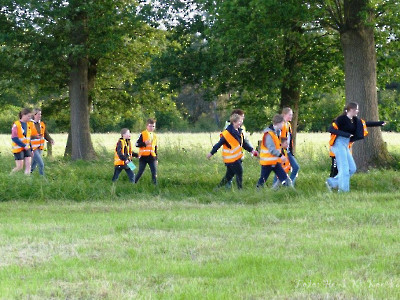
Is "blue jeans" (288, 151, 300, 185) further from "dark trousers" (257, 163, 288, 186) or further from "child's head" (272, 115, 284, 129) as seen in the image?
"child's head" (272, 115, 284, 129)

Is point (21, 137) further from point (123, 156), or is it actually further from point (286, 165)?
point (286, 165)

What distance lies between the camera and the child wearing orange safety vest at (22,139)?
1761cm

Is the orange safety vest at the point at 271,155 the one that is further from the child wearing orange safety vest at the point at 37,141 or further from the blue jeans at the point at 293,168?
the child wearing orange safety vest at the point at 37,141

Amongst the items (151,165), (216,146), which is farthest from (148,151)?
(216,146)

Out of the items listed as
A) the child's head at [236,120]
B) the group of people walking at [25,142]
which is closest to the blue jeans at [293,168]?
the child's head at [236,120]

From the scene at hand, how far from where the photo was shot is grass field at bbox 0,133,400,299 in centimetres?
628

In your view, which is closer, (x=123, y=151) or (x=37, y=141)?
(x=123, y=151)

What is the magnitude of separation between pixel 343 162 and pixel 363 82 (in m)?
5.52

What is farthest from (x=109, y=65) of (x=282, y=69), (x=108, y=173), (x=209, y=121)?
(x=209, y=121)

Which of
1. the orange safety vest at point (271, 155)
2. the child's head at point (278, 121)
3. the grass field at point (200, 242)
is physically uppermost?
the child's head at point (278, 121)

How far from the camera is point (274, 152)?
1398 centimetres

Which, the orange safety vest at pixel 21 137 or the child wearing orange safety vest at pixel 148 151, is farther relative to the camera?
the orange safety vest at pixel 21 137

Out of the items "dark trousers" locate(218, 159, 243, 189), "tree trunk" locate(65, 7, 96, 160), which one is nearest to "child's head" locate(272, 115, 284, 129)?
"dark trousers" locate(218, 159, 243, 189)

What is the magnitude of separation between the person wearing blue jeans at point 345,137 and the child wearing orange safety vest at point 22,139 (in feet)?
25.9
